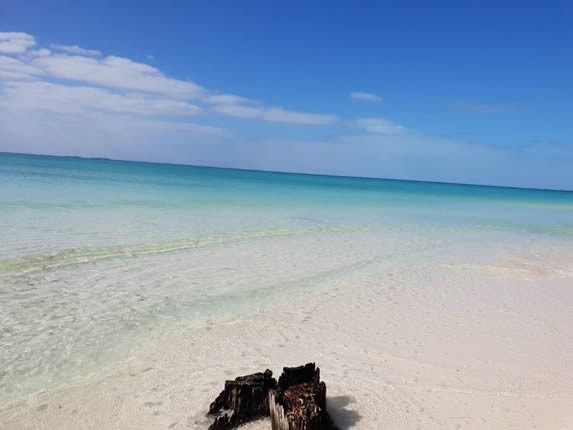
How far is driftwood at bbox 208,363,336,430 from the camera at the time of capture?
3.50 meters

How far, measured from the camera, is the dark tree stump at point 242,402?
3.76 metres

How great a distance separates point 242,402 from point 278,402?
0.40 meters

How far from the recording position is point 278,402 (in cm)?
358

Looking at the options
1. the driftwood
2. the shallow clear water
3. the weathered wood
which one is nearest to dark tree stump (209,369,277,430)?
the driftwood

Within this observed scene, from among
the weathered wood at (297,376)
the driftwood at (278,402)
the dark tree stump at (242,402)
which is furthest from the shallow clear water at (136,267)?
the weathered wood at (297,376)

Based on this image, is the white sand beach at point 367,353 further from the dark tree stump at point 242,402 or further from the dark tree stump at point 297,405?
the dark tree stump at point 297,405

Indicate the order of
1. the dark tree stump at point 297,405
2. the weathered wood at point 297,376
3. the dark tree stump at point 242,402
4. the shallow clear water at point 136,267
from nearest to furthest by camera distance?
the dark tree stump at point 297,405 → the dark tree stump at point 242,402 → the weathered wood at point 297,376 → the shallow clear water at point 136,267

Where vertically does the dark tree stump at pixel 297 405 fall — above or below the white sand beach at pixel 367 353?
above

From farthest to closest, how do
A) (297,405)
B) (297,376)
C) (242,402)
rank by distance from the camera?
(297,376) → (242,402) → (297,405)

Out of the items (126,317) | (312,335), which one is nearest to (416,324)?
(312,335)

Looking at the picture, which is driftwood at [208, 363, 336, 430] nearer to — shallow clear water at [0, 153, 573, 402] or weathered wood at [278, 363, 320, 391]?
weathered wood at [278, 363, 320, 391]

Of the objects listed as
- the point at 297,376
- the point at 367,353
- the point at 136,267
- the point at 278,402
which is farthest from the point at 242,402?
the point at 136,267

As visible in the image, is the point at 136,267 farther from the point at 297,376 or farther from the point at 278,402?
the point at 278,402

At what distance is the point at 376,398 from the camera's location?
4.40 m
